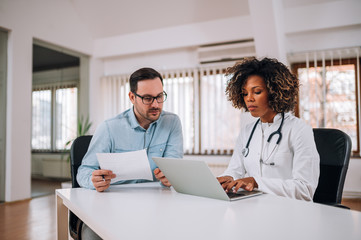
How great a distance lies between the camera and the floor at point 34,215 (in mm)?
3146

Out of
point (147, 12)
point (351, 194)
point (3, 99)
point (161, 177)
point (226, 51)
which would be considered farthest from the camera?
point (147, 12)

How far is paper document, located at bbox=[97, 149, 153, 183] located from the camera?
1.50m

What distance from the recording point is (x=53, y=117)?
18.3ft

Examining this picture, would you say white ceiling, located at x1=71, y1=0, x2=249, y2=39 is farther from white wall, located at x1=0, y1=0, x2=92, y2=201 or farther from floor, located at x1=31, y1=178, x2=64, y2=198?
floor, located at x1=31, y1=178, x2=64, y2=198

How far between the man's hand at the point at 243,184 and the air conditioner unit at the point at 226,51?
13.8 feet

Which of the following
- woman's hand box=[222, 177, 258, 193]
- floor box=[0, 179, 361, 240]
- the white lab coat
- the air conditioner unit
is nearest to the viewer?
woman's hand box=[222, 177, 258, 193]

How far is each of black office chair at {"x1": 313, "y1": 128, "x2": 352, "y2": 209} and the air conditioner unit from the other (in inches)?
150

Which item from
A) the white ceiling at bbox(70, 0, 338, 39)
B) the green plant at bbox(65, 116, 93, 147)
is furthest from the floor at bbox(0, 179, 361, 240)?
the white ceiling at bbox(70, 0, 338, 39)

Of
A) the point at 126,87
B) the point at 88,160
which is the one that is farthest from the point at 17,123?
the point at 88,160

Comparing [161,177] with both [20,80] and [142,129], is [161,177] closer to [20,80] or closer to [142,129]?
[142,129]

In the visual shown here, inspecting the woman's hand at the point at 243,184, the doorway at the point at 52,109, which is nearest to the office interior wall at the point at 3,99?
the doorway at the point at 52,109

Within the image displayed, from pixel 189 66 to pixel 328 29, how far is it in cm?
242

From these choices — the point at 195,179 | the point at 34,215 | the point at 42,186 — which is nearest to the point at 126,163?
the point at 195,179

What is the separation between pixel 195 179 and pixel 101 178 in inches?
20.2
